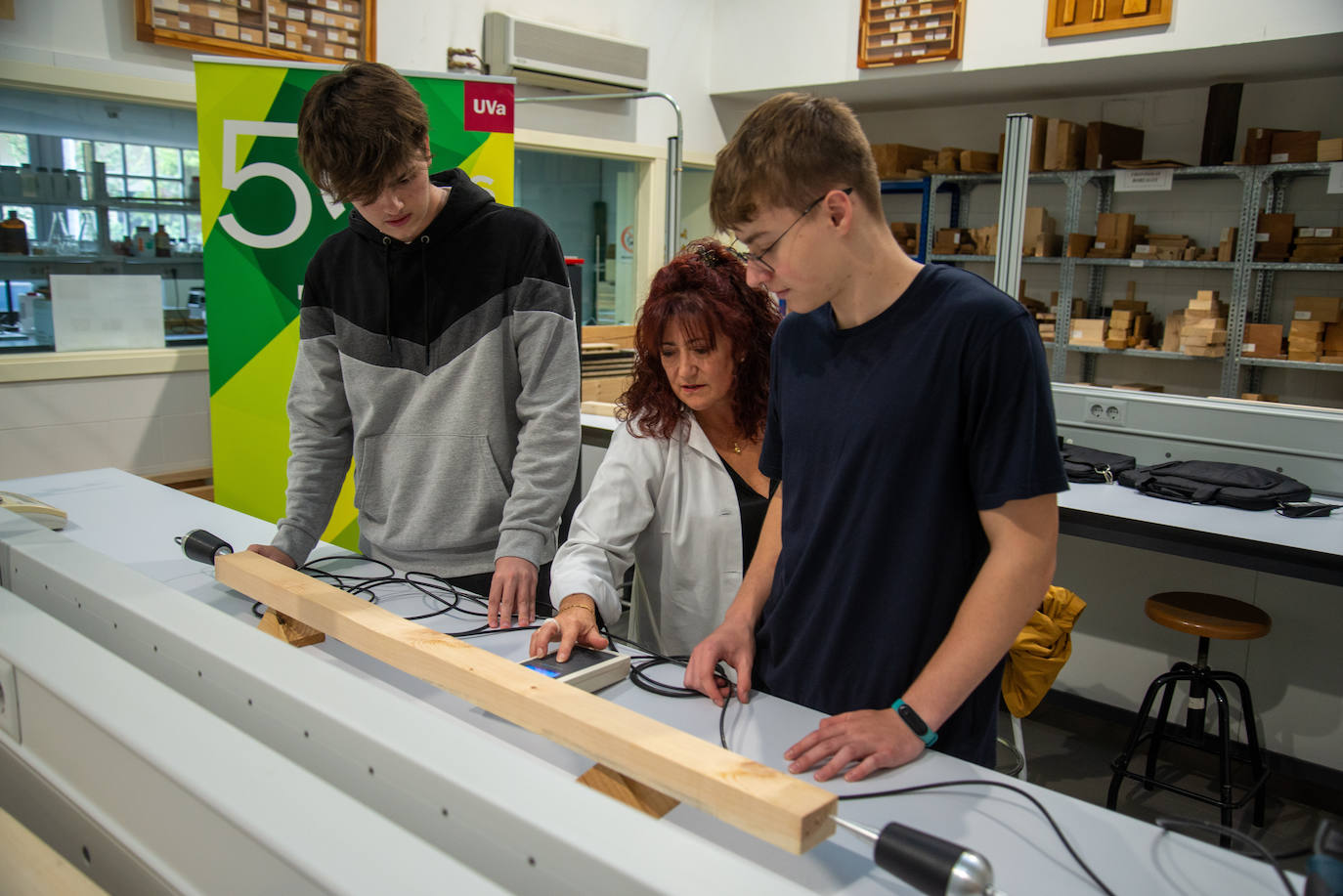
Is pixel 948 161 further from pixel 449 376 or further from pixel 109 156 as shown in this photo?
pixel 449 376

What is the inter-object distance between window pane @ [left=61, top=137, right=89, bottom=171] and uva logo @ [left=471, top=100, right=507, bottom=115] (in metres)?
1.65

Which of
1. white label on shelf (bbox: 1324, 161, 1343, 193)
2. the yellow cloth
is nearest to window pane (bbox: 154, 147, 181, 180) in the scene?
the yellow cloth

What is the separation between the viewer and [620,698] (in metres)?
1.22

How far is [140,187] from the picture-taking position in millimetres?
3842

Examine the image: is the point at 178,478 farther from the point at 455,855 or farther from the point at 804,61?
the point at 804,61

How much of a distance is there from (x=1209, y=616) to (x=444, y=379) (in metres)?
2.19

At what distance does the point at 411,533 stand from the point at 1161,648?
8.11ft

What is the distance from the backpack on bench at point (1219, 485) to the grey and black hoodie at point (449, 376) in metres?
2.00

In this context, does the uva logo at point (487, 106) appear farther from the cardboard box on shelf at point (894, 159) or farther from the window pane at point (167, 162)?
the cardboard box on shelf at point (894, 159)

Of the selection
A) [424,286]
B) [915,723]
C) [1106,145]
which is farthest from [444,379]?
[1106,145]

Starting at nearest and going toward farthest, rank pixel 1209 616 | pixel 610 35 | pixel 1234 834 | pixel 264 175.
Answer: pixel 1234 834
pixel 1209 616
pixel 264 175
pixel 610 35

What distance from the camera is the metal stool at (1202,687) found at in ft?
8.29

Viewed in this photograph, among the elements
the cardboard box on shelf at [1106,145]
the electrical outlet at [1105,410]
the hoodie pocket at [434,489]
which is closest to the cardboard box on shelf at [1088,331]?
the cardboard box on shelf at [1106,145]

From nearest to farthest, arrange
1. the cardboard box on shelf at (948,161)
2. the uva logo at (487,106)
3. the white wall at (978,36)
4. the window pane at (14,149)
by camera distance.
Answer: the uva logo at (487,106)
the window pane at (14,149)
the white wall at (978,36)
the cardboard box on shelf at (948,161)
